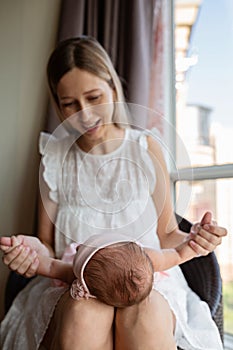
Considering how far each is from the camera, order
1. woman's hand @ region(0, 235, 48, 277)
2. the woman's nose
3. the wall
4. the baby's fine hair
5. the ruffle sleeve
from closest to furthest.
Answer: the baby's fine hair < woman's hand @ region(0, 235, 48, 277) < the woman's nose < the ruffle sleeve < the wall

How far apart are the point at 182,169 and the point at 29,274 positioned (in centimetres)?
49

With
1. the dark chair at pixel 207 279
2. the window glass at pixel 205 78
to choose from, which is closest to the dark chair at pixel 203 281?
the dark chair at pixel 207 279

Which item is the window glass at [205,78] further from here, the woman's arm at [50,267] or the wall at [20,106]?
the woman's arm at [50,267]

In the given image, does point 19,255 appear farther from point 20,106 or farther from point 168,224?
point 20,106

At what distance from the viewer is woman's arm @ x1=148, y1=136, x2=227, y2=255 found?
1073 millimetres

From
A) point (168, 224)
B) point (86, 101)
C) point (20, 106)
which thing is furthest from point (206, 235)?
point (20, 106)

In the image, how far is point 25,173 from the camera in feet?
5.90

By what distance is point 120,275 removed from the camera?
35.4 inches

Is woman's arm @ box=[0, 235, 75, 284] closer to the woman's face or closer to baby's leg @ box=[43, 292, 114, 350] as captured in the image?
baby's leg @ box=[43, 292, 114, 350]

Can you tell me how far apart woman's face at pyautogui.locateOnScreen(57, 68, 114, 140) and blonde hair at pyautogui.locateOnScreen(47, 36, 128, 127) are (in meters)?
0.02

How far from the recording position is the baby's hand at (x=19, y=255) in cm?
106

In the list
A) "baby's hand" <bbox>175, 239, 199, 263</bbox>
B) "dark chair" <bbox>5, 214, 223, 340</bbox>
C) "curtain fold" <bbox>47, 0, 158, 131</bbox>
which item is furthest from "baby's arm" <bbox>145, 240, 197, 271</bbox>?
"curtain fold" <bbox>47, 0, 158, 131</bbox>

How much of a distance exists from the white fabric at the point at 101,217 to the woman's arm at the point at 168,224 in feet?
0.06

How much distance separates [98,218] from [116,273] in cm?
38
